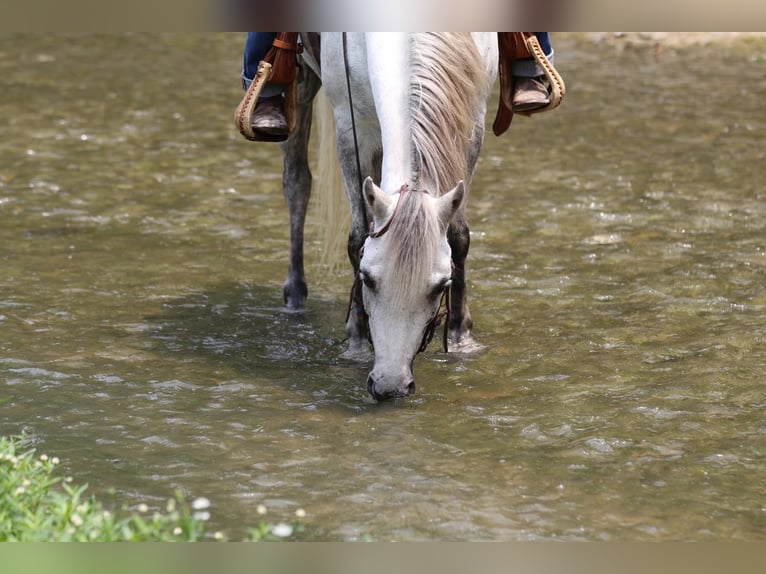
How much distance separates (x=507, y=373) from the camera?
210 inches

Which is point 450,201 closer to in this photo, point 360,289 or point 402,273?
point 402,273

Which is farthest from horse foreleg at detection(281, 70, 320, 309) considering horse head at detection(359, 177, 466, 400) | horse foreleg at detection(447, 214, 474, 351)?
horse head at detection(359, 177, 466, 400)

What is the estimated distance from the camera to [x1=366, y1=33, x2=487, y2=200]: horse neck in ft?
14.8

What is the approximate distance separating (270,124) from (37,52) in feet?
29.1

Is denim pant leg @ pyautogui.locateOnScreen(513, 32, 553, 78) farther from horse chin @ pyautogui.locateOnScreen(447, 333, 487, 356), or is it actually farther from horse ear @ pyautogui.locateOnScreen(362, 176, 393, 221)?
horse ear @ pyautogui.locateOnScreen(362, 176, 393, 221)

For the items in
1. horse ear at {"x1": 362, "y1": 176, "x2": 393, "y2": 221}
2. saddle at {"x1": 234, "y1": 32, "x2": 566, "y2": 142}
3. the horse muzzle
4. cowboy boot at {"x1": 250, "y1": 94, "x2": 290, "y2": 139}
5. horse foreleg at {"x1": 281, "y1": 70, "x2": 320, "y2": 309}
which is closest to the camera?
horse ear at {"x1": 362, "y1": 176, "x2": 393, "y2": 221}

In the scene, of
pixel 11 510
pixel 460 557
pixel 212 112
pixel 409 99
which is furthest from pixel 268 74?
pixel 212 112

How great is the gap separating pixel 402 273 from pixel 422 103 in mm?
749

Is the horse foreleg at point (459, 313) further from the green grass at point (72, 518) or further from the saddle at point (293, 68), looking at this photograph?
the green grass at point (72, 518)

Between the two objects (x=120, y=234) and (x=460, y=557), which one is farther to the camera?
(x=120, y=234)

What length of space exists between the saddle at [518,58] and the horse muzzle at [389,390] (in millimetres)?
1813

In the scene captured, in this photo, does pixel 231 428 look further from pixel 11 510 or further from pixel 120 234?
pixel 120 234

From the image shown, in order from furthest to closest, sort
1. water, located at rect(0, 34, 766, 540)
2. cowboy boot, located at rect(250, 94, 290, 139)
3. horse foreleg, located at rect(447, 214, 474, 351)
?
cowboy boot, located at rect(250, 94, 290, 139) < horse foreleg, located at rect(447, 214, 474, 351) < water, located at rect(0, 34, 766, 540)

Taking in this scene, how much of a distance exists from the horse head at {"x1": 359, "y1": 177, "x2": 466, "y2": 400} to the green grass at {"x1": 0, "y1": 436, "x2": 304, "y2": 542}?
102 centimetres
